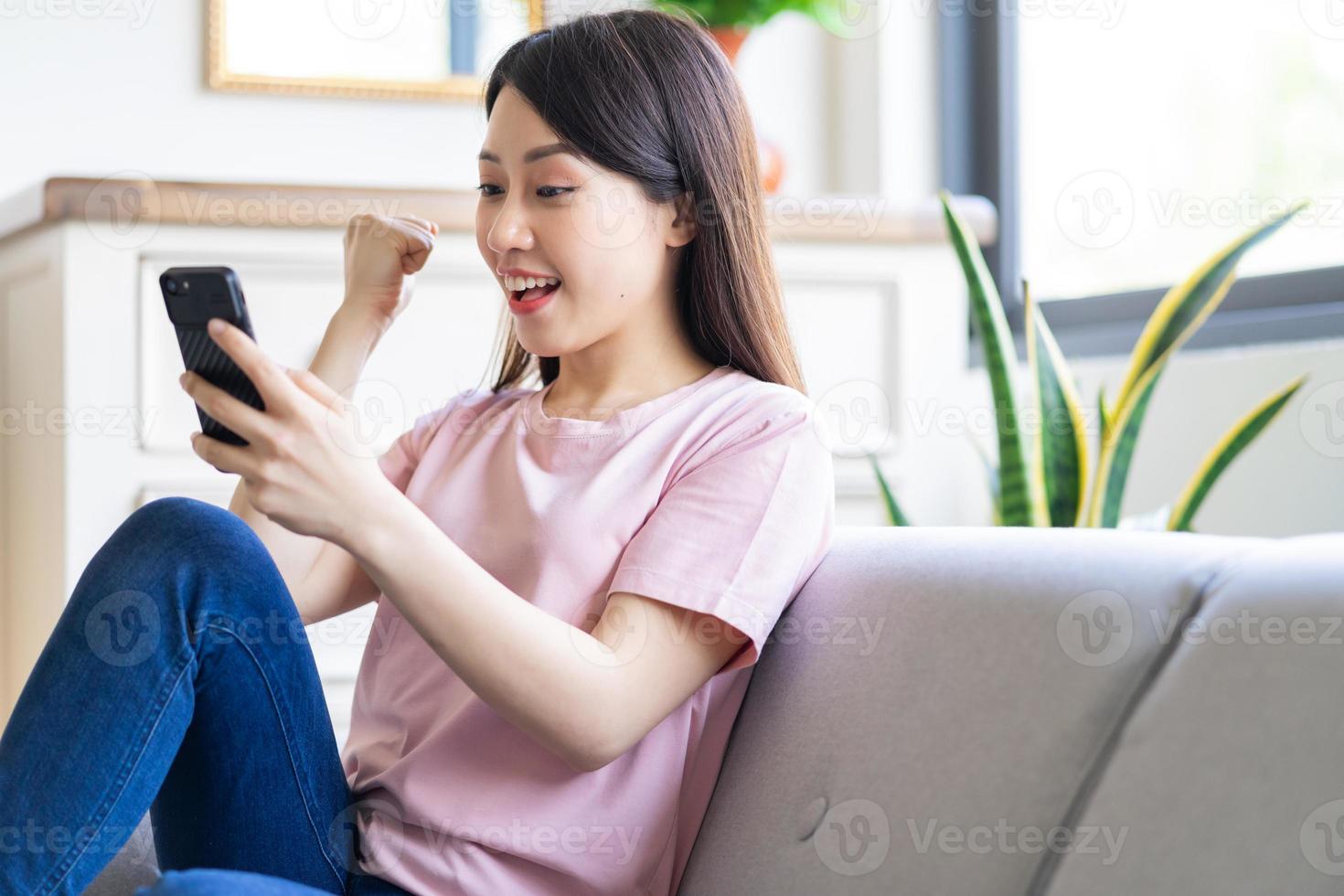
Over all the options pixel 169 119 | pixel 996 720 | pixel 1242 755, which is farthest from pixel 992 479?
pixel 169 119

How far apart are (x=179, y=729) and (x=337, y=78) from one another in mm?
1777

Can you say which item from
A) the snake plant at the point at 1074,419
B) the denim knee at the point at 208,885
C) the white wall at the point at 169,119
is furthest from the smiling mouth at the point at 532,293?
the white wall at the point at 169,119

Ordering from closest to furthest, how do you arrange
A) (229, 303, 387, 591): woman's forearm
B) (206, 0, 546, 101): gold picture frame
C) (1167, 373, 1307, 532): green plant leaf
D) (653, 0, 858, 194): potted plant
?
(229, 303, 387, 591): woman's forearm, (1167, 373, 1307, 532): green plant leaf, (653, 0, 858, 194): potted plant, (206, 0, 546, 101): gold picture frame

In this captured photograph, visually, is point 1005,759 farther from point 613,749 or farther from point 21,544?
point 21,544

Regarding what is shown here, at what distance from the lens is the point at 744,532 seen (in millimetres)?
1008

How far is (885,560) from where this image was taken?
3.33 ft

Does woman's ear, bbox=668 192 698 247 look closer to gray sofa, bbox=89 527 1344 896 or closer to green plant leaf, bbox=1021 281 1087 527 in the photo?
gray sofa, bbox=89 527 1344 896

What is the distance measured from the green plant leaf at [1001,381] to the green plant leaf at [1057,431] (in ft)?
0.09

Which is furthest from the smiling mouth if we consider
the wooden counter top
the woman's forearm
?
the wooden counter top

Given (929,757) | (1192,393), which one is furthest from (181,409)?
(1192,393)

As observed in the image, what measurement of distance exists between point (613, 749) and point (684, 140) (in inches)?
18.9

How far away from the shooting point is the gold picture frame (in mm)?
2455

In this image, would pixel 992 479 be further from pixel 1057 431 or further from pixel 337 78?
pixel 337 78

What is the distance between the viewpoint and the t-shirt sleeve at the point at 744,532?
0.98 metres
